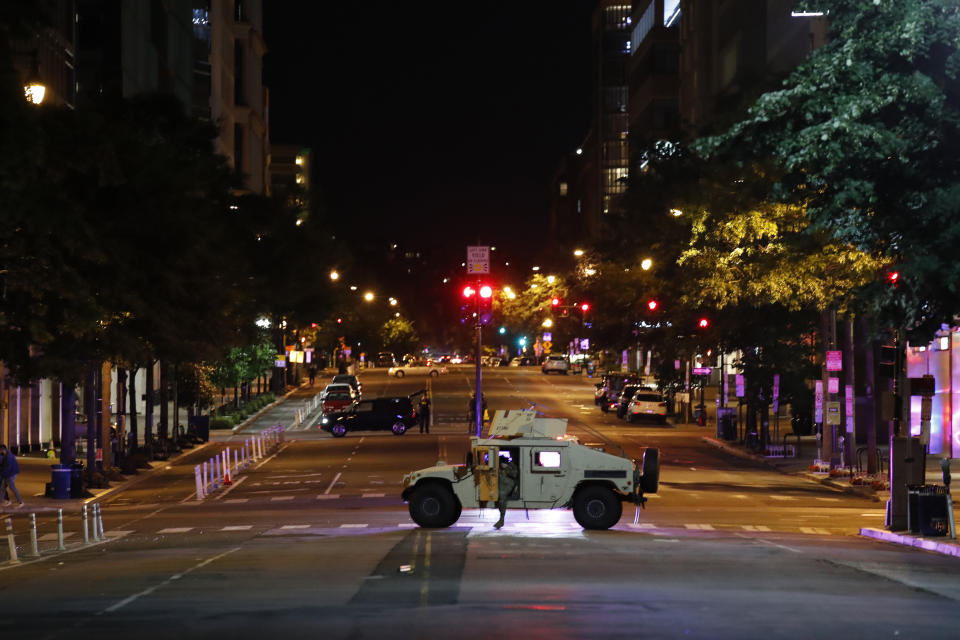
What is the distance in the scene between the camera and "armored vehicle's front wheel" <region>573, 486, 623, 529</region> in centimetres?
2509

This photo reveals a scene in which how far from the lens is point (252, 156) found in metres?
105

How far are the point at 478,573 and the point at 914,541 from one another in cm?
966

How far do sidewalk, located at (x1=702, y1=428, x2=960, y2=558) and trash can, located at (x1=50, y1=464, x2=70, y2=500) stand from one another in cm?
2122

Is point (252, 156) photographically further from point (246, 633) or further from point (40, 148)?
point (246, 633)

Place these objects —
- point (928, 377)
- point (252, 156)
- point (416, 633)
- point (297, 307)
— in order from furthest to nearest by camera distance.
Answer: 1. point (252, 156)
2. point (297, 307)
3. point (928, 377)
4. point (416, 633)

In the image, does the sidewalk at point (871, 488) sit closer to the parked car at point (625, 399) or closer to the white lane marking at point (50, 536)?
the parked car at point (625, 399)

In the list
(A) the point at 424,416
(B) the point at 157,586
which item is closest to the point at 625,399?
(A) the point at 424,416

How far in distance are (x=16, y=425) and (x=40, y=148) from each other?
34.8 meters

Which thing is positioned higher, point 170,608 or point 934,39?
point 934,39

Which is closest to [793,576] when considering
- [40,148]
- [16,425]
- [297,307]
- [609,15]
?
[40,148]

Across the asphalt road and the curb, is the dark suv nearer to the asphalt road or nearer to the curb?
the asphalt road

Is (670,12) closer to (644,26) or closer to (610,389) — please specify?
(644,26)

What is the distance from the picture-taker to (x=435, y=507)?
2516 centimetres

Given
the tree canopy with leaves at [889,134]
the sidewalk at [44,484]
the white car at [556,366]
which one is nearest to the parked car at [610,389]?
the sidewalk at [44,484]
